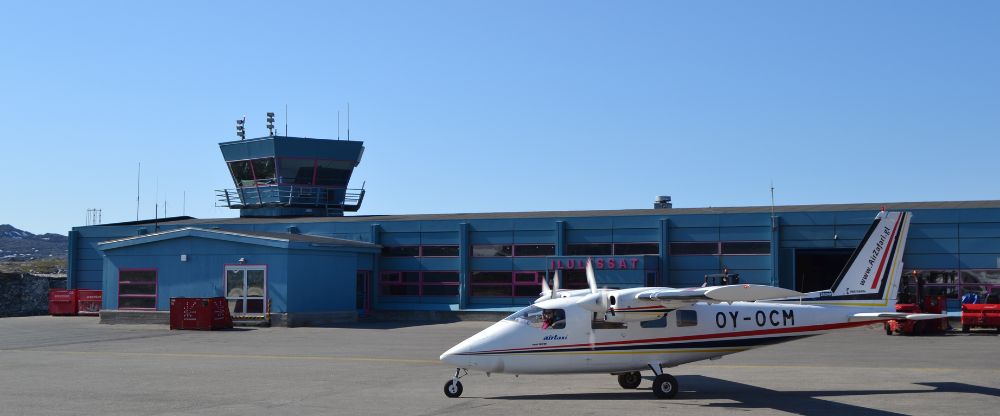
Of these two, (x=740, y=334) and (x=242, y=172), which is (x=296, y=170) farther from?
(x=740, y=334)

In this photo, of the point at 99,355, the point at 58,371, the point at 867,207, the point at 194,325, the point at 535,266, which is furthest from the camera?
the point at 535,266

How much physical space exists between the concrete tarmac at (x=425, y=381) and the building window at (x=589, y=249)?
13.9 meters

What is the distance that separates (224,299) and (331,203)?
22817 mm

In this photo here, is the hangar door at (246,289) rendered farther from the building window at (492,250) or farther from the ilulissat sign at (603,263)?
the ilulissat sign at (603,263)

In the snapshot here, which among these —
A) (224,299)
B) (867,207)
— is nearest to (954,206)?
(867,207)

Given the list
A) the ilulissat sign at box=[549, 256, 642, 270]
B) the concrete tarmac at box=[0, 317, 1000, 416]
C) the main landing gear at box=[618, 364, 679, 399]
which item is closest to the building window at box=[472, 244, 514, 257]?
the ilulissat sign at box=[549, 256, 642, 270]

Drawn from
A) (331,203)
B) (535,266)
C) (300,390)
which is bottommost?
(300,390)

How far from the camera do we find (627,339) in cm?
2220

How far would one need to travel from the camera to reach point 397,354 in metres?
31.9

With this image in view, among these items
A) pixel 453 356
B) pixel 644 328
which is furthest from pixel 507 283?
pixel 453 356

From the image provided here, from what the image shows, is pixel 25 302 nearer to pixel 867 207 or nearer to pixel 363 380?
pixel 363 380

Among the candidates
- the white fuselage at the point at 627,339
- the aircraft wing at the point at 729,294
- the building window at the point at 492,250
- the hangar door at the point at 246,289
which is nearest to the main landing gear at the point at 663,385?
the white fuselage at the point at 627,339

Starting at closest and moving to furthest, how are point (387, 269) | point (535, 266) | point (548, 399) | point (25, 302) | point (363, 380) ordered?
point (548, 399)
point (363, 380)
point (535, 266)
point (387, 269)
point (25, 302)

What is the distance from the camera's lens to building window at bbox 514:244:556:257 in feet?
165
